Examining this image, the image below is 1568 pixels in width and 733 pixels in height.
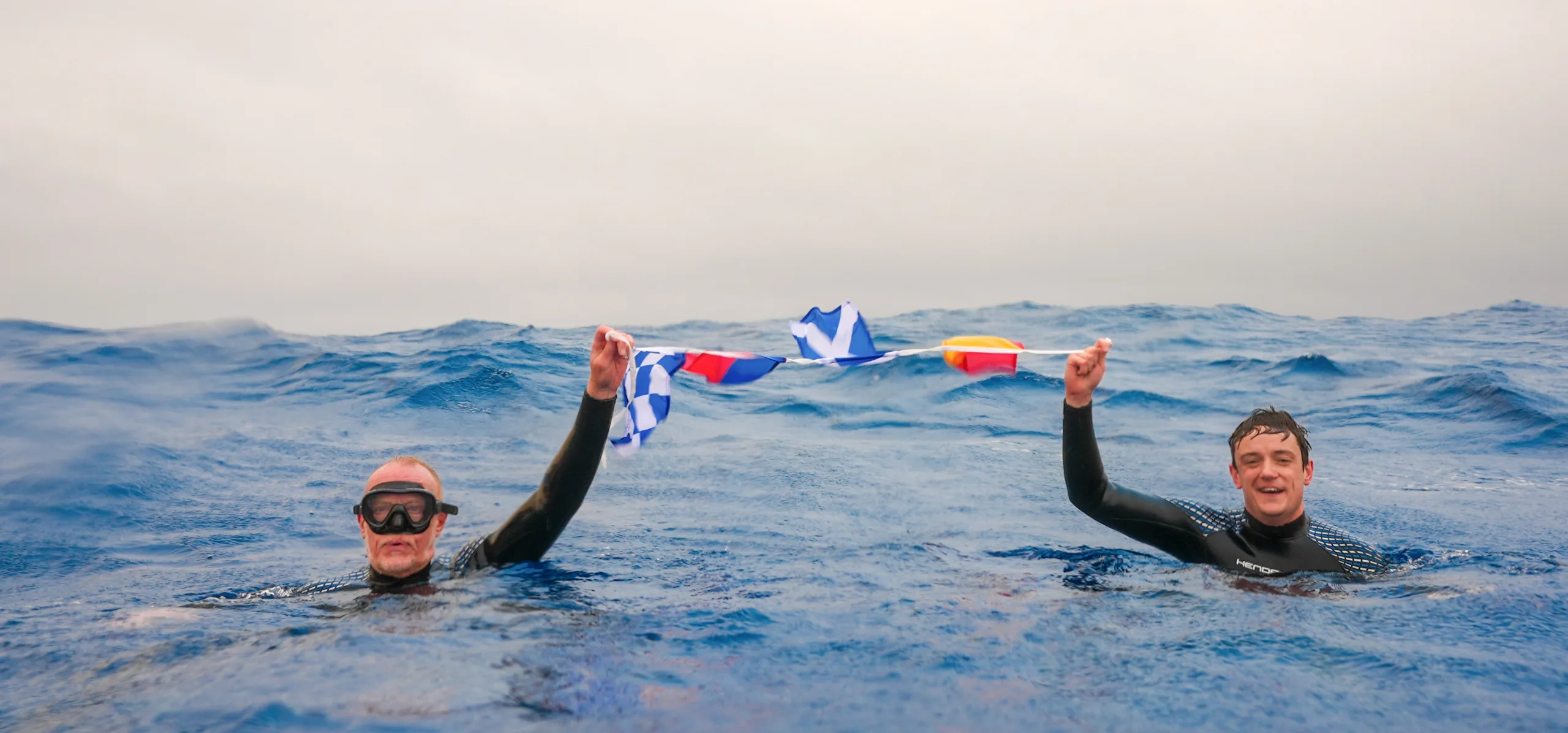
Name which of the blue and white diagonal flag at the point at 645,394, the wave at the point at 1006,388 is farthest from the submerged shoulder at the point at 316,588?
the wave at the point at 1006,388

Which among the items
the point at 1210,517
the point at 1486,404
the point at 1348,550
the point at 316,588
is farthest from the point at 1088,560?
the point at 1486,404

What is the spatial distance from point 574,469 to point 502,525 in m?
0.60

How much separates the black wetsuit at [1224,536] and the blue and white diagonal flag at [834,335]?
3.47ft

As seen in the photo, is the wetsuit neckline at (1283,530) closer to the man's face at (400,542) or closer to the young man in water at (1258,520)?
the young man in water at (1258,520)

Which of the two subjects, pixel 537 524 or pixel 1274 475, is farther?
pixel 1274 475

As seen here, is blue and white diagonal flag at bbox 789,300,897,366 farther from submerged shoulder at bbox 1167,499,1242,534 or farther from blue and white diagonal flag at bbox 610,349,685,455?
submerged shoulder at bbox 1167,499,1242,534

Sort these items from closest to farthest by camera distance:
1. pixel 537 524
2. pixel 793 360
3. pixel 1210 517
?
pixel 537 524 → pixel 793 360 → pixel 1210 517

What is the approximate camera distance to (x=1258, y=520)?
5.55 m

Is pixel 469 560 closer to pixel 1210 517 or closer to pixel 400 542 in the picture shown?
pixel 400 542

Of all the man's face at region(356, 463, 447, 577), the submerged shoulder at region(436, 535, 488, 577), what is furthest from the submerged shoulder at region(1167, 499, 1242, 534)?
the man's face at region(356, 463, 447, 577)

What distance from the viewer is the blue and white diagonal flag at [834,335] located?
5156 millimetres

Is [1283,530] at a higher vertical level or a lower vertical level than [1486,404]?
lower

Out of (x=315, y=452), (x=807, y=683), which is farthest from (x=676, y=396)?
(x=807, y=683)

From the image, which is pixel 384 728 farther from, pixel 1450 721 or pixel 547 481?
pixel 1450 721
